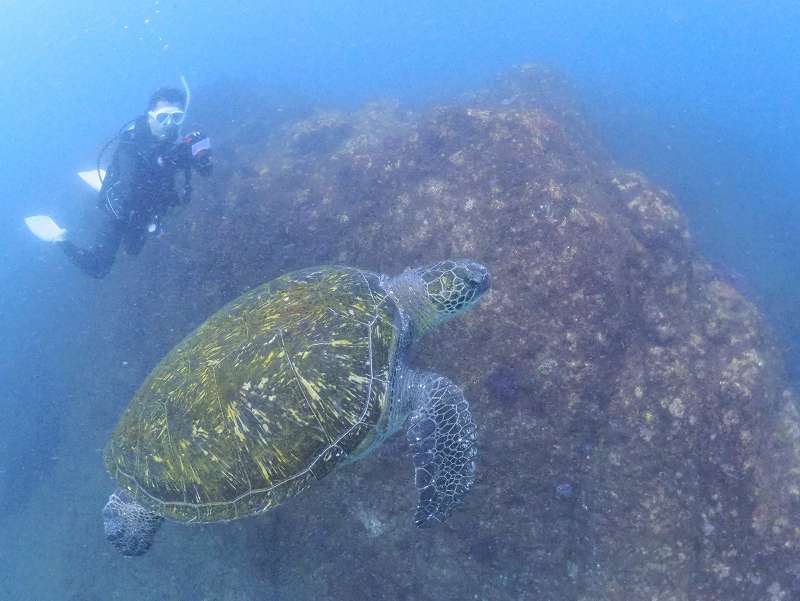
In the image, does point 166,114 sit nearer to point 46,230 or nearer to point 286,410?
point 46,230

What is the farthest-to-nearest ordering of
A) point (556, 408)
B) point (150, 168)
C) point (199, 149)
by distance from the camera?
point (150, 168) < point (199, 149) < point (556, 408)

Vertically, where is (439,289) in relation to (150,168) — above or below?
below

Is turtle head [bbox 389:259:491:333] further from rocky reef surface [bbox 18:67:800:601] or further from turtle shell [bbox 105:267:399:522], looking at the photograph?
rocky reef surface [bbox 18:67:800:601]

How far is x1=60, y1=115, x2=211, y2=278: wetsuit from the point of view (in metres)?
8.38

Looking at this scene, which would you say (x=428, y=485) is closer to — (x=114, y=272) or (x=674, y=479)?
(x=674, y=479)

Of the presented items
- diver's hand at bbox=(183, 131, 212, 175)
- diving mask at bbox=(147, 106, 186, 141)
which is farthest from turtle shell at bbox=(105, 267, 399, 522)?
diving mask at bbox=(147, 106, 186, 141)

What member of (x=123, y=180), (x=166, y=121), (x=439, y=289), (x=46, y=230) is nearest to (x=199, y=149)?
(x=166, y=121)

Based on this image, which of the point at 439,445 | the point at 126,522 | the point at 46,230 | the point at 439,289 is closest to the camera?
the point at 439,445

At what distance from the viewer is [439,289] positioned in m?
4.31

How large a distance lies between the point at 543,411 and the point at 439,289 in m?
1.75

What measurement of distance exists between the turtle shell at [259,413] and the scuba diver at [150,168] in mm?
5750

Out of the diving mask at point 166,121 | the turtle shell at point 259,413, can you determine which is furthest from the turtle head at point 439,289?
the diving mask at point 166,121

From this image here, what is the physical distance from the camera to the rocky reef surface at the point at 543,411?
434 centimetres


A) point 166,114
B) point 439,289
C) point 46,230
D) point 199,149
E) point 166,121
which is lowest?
point 46,230
